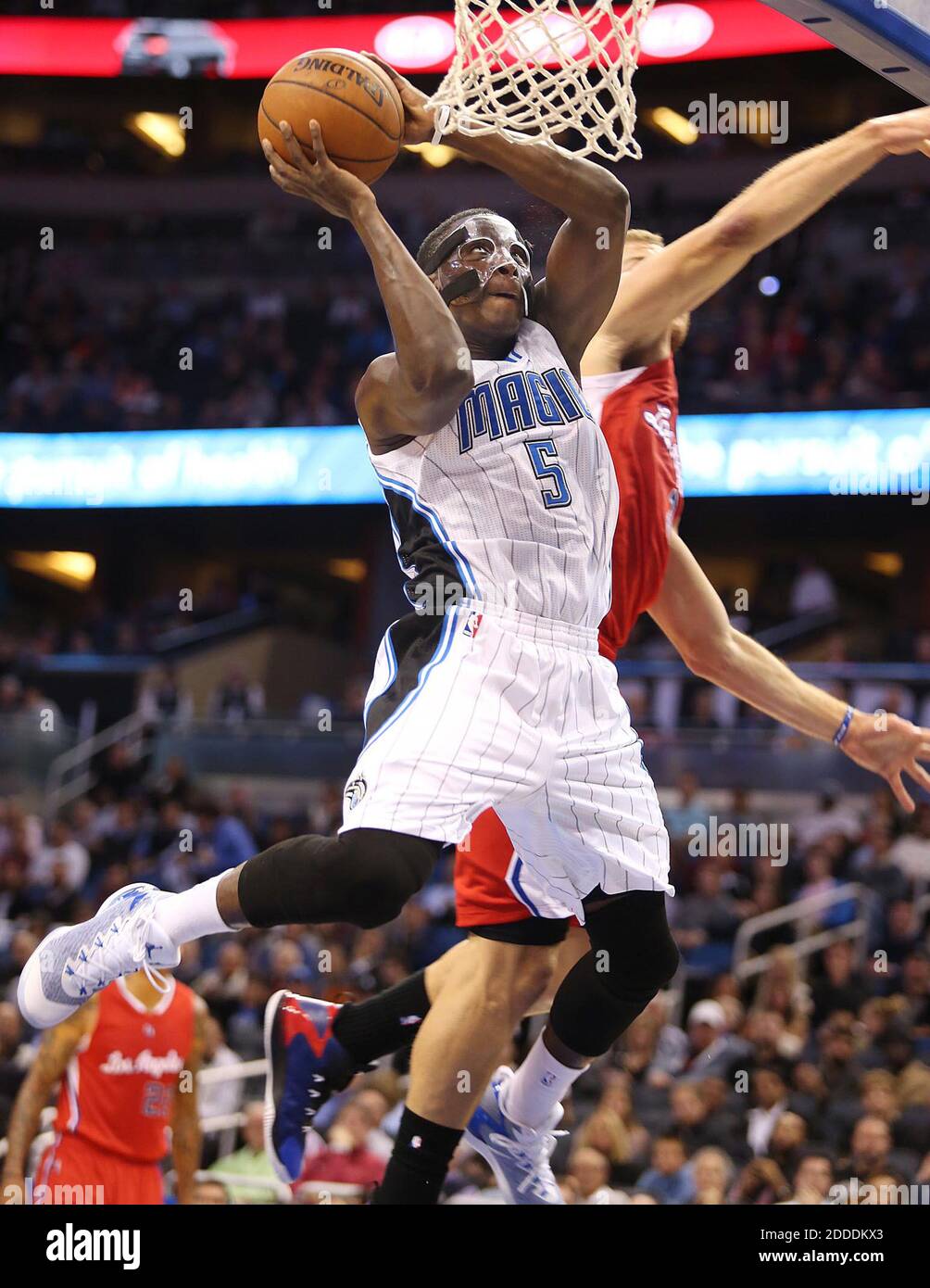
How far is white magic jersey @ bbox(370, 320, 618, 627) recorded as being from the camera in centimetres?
379

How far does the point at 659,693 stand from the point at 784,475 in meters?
2.22

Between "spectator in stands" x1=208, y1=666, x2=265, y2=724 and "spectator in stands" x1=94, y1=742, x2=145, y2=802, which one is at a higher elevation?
"spectator in stands" x1=208, y1=666, x2=265, y2=724

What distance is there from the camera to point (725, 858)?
1104 cm

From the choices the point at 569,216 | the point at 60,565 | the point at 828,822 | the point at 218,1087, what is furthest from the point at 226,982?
the point at 60,565

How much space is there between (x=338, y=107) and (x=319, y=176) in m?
0.16

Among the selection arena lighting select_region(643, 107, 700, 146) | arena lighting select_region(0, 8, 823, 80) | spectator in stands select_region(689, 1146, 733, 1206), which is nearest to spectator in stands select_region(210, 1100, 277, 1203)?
spectator in stands select_region(689, 1146, 733, 1206)

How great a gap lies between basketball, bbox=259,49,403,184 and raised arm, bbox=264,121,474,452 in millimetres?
36

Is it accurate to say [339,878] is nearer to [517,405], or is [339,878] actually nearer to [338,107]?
[517,405]

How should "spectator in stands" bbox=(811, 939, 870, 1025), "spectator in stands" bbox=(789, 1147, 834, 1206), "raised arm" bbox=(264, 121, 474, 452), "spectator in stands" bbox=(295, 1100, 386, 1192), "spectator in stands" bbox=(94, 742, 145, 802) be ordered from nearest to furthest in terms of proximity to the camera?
"raised arm" bbox=(264, 121, 474, 452) → "spectator in stands" bbox=(789, 1147, 834, 1206) → "spectator in stands" bbox=(295, 1100, 386, 1192) → "spectator in stands" bbox=(811, 939, 870, 1025) → "spectator in stands" bbox=(94, 742, 145, 802)

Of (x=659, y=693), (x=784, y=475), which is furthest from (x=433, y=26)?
(x=659, y=693)

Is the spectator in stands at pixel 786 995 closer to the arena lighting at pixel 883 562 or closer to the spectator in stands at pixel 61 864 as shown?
the spectator in stands at pixel 61 864

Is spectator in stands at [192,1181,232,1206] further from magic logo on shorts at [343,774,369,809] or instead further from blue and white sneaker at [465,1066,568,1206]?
magic logo on shorts at [343,774,369,809]

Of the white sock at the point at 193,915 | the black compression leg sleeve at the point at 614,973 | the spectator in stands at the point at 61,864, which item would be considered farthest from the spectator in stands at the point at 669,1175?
the spectator in stands at the point at 61,864
